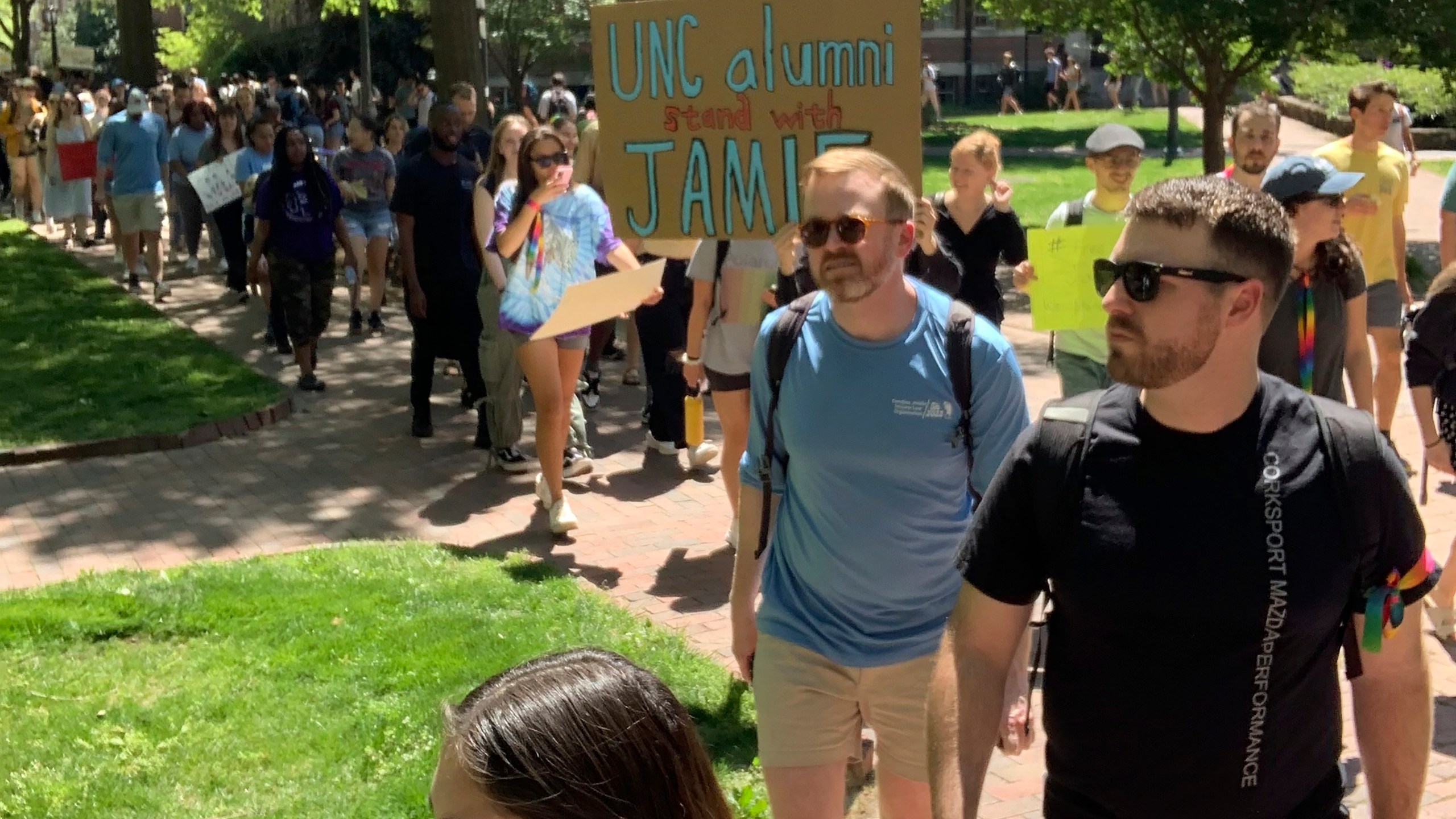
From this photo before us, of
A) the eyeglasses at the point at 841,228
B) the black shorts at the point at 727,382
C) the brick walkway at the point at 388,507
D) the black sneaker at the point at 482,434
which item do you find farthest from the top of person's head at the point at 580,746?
the black sneaker at the point at 482,434

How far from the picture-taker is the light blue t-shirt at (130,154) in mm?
16141

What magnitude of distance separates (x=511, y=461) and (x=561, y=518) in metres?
1.51

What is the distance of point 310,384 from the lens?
39.8 ft

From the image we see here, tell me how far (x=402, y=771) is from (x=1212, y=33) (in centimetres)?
1334

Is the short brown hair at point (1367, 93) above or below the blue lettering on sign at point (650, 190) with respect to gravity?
above

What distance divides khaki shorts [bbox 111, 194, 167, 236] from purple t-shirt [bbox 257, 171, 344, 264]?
191 inches

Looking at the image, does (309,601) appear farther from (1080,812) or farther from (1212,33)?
(1212,33)

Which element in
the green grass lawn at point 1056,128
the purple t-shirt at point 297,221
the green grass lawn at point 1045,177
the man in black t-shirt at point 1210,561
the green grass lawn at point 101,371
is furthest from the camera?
the green grass lawn at point 1056,128

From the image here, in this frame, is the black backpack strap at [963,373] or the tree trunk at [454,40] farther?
the tree trunk at [454,40]

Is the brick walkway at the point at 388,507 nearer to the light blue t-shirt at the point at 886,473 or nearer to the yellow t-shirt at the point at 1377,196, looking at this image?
the yellow t-shirt at the point at 1377,196

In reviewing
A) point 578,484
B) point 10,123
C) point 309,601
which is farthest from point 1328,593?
point 10,123

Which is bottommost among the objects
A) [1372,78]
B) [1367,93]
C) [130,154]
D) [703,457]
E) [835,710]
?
[703,457]

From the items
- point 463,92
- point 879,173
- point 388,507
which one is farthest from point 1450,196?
point 463,92

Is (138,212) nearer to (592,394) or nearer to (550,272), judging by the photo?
(592,394)
